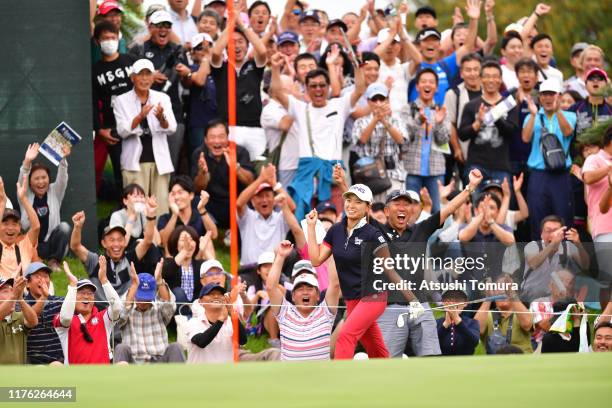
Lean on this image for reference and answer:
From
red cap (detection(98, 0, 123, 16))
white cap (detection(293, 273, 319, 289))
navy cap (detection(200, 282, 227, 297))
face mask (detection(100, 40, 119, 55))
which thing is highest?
red cap (detection(98, 0, 123, 16))

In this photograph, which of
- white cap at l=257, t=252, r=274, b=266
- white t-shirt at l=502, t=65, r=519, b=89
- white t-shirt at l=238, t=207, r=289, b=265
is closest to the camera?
white cap at l=257, t=252, r=274, b=266

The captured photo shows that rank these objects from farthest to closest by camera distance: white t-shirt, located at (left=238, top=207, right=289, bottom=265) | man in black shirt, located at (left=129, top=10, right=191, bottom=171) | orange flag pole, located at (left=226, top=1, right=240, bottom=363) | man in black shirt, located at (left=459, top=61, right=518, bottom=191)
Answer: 1. man in black shirt, located at (left=129, top=10, right=191, bottom=171)
2. man in black shirt, located at (left=459, top=61, right=518, bottom=191)
3. white t-shirt, located at (left=238, top=207, right=289, bottom=265)
4. orange flag pole, located at (left=226, top=1, right=240, bottom=363)

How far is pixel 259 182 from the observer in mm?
14492

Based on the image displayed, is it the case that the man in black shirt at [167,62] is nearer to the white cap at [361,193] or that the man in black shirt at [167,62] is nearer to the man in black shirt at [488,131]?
the man in black shirt at [488,131]

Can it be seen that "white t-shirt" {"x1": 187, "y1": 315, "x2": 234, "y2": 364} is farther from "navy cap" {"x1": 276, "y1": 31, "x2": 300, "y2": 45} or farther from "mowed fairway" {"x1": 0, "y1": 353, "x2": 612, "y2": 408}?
"navy cap" {"x1": 276, "y1": 31, "x2": 300, "y2": 45}

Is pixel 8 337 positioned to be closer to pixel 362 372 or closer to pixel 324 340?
pixel 324 340

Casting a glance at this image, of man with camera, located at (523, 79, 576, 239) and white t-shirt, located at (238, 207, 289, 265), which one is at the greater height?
man with camera, located at (523, 79, 576, 239)

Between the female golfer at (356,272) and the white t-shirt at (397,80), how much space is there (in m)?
4.14

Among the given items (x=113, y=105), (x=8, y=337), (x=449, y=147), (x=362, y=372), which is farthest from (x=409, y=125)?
(x=362, y=372)

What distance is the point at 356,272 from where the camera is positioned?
11.4m

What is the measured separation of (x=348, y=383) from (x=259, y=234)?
237 inches

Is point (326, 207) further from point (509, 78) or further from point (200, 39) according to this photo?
point (509, 78)

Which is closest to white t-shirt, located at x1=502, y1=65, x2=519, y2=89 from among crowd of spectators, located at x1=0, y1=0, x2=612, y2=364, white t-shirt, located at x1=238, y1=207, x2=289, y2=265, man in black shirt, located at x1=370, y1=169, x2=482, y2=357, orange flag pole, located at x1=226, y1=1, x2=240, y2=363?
crowd of spectators, located at x1=0, y1=0, x2=612, y2=364

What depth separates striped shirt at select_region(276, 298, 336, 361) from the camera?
1162 cm
